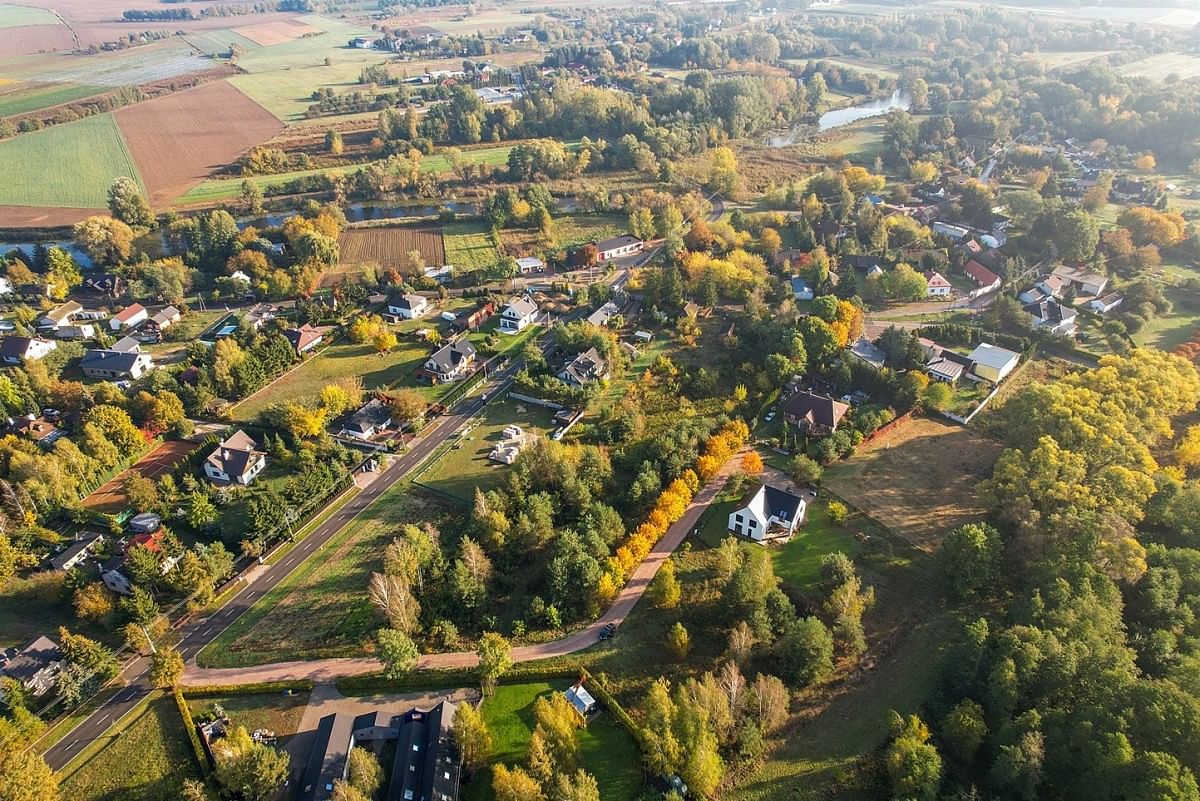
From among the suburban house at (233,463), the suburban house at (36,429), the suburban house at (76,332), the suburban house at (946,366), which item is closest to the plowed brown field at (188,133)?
the suburban house at (76,332)

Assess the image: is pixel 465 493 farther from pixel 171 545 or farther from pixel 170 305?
pixel 170 305

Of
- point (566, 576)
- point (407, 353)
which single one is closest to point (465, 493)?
point (566, 576)

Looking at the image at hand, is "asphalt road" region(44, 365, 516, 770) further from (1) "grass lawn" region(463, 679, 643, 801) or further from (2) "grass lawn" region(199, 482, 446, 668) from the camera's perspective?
(1) "grass lawn" region(463, 679, 643, 801)

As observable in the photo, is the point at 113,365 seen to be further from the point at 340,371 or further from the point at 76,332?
the point at 340,371

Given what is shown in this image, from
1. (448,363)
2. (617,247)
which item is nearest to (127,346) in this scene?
(448,363)

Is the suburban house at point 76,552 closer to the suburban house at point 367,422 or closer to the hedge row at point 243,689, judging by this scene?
the hedge row at point 243,689

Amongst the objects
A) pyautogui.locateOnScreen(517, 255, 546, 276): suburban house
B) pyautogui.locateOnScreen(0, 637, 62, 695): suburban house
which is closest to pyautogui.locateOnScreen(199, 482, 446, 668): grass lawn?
pyautogui.locateOnScreen(0, 637, 62, 695): suburban house
